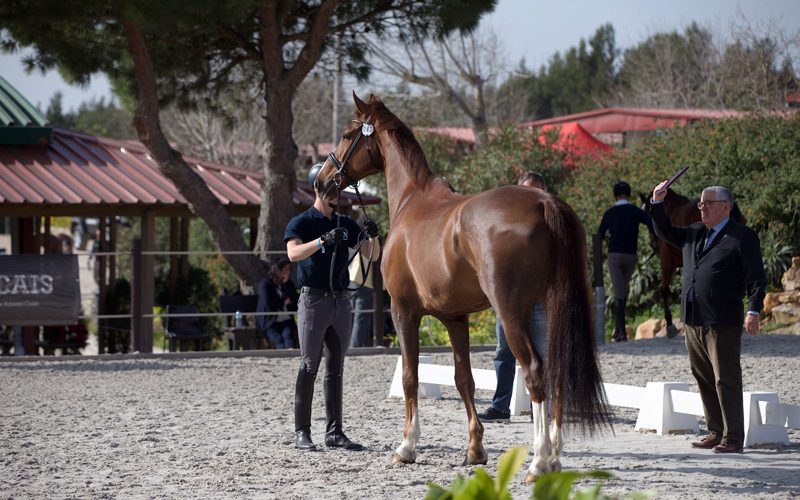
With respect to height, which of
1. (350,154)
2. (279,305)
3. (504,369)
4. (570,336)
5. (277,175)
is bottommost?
(504,369)

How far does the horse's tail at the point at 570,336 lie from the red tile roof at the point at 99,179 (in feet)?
36.3

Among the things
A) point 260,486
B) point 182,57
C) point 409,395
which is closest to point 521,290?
point 409,395

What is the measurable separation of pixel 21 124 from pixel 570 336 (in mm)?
13363

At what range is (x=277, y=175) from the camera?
15.8 m

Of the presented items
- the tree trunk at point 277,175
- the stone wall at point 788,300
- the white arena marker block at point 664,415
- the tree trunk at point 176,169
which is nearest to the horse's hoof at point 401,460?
the white arena marker block at point 664,415

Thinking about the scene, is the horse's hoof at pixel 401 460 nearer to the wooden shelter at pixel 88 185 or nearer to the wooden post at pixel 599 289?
the wooden post at pixel 599 289

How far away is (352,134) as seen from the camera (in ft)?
22.0

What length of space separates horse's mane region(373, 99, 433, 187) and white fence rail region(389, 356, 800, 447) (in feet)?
5.83

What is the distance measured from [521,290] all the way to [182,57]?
12.3 meters

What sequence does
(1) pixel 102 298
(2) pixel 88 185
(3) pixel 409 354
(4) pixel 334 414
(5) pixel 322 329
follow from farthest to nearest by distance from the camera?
Result: (1) pixel 102 298 < (2) pixel 88 185 < (4) pixel 334 414 < (5) pixel 322 329 < (3) pixel 409 354

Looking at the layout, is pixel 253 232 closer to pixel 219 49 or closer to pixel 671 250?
pixel 219 49

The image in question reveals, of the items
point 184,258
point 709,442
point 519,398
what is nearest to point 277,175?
point 184,258

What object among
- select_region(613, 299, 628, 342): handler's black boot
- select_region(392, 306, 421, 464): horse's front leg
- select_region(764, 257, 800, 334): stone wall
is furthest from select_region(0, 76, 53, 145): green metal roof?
select_region(392, 306, 421, 464): horse's front leg

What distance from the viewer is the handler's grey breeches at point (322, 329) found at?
6.49 metres
